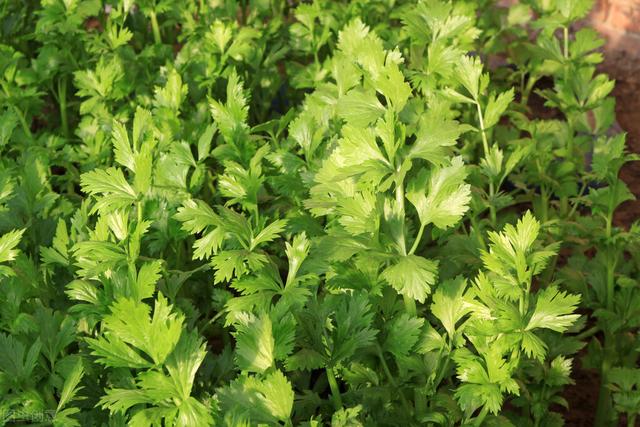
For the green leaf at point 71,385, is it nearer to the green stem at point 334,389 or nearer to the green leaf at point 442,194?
the green stem at point 334,389

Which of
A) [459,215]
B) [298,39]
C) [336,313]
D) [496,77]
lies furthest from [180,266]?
[496,77]

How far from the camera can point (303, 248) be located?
175cm

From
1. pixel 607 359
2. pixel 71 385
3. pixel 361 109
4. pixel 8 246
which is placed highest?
pixel 361 109

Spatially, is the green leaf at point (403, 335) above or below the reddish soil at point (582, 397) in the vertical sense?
above

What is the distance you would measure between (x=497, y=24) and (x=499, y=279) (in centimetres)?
202

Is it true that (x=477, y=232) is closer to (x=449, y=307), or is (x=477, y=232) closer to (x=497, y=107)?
(x=497, y=107)

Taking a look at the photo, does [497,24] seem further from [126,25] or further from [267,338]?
[267,338]

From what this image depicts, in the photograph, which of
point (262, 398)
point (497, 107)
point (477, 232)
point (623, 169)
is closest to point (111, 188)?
point (262, 398)

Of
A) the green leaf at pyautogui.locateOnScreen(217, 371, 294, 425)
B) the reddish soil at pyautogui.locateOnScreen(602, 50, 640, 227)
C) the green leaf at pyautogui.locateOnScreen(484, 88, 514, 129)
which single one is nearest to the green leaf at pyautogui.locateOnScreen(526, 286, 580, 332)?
the green leaf at pyautogui.locateOnScreen(217, 371, 294, 425)

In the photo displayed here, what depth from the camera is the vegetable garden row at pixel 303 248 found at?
1568 millimetres

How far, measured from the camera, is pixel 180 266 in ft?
7.17

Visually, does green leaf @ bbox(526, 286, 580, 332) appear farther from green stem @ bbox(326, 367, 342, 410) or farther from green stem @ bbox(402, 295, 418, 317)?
green stem @ bbox(326, 367, 342, 410)

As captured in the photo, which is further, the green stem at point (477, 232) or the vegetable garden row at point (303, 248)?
the green stem at point (477, 232)

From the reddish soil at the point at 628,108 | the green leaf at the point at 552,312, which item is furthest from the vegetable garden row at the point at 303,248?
the reddish soil at the point at 628,108
